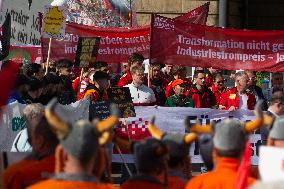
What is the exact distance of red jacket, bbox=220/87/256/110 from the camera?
12555 mm

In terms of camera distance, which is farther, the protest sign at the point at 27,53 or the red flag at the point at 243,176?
the protest sign at the point at 27,53

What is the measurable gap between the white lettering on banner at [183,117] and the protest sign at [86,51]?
2683mm

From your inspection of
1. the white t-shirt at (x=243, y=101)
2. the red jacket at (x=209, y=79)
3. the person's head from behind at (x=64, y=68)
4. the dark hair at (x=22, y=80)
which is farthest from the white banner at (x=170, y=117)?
the red jacket at (x=209, y=79)

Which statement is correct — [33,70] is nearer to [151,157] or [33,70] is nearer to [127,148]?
[127,148]

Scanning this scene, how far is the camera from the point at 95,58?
1455 centimetres

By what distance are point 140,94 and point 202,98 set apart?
1657 millimetres

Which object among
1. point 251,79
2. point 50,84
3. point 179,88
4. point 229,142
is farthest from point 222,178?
point 251,79

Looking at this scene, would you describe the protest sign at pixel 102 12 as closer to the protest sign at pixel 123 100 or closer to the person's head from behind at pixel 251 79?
the person's head from behind at pixel 251 79

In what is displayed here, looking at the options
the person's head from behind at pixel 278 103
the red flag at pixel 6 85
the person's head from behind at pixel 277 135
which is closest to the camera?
the red flag at pixel 6 85

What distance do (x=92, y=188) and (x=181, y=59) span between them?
855cm

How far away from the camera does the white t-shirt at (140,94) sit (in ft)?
39.9

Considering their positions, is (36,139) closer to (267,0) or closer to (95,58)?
(95,58)

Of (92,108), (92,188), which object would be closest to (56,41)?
(92,108)

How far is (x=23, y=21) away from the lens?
15516mm
